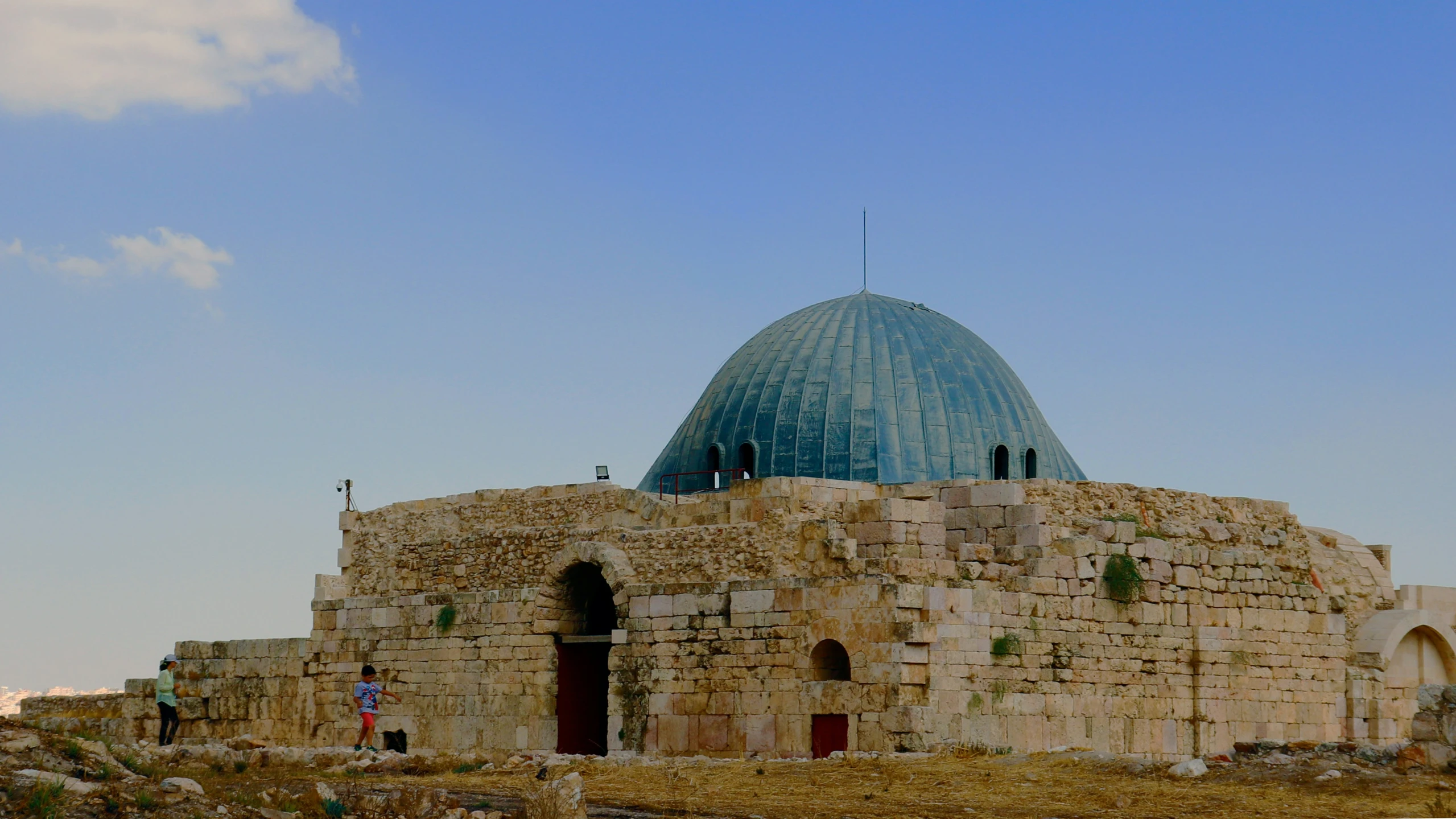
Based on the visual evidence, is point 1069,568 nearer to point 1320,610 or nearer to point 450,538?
point 1320,610

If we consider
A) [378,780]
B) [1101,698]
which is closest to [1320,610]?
[1101,698]

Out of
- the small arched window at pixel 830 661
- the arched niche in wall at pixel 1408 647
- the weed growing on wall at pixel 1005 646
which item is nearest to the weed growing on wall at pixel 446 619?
the small arched window at pixel 830 661

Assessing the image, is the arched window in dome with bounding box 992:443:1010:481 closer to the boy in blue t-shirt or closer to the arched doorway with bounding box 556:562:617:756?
the arched doorway with bounding box 556:562:617:756

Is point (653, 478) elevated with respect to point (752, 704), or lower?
elevated

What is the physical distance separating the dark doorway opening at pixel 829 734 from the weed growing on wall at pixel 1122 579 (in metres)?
3.96

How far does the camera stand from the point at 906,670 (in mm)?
18094

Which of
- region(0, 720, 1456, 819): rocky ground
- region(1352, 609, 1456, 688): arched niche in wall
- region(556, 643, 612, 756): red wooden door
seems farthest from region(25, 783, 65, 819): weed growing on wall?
region(1352, 609, 1456, 688): arched niche in wall

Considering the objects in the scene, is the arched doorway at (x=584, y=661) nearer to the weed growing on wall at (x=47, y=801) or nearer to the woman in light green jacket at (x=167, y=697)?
the woman in light green jacket at (x=167, y=697)

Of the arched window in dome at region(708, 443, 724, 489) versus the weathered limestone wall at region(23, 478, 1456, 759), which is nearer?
the weathered limestone wall at region(23, 478, 1456, 759)

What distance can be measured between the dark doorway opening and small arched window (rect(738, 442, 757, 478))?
7.38 metres

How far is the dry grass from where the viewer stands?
12703 mm

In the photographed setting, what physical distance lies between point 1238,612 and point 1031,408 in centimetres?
656

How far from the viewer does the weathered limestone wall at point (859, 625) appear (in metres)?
18.8

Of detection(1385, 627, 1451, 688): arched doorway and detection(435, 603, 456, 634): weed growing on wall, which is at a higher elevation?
detection(435, 603, 456, 634): weed growing on wall
